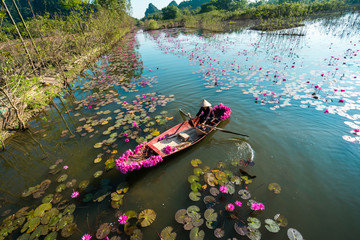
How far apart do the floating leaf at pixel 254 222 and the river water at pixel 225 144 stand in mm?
112

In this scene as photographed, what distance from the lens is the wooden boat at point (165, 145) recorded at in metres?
4.66

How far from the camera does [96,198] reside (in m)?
4.28

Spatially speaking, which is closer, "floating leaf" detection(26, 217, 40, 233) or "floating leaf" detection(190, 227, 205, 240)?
"floating leaf" detection(190, 227, 205, 240)

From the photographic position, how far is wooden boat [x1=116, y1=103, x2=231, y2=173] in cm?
466

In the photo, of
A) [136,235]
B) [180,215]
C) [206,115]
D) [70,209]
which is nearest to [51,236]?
[70,209]

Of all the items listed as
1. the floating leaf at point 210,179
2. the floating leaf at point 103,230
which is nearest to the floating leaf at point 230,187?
the floating leaf at point 210,179

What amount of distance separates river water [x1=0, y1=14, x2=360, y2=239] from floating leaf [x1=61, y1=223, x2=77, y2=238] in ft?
0.33

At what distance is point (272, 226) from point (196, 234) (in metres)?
1.71

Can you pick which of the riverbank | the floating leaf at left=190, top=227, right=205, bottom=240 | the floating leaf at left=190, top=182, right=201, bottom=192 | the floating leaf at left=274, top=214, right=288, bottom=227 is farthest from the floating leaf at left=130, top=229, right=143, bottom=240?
the riverbank

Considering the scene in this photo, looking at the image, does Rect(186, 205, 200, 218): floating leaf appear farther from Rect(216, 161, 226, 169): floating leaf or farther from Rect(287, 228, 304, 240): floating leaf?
Rect(287, 228, 304, 240): floating leaf

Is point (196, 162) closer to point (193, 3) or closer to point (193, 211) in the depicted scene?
point (193, 211)

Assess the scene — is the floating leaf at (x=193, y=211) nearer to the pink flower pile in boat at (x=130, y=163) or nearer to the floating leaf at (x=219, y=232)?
the floating leaf at (x=219, y=232)

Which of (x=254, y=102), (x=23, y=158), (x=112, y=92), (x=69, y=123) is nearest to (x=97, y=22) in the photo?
(x=112, y=92)

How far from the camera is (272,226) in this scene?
11.3ft
